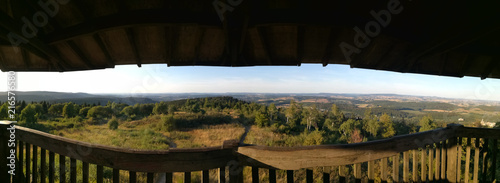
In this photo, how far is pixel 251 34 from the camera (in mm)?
2301

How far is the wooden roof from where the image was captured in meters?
1.92

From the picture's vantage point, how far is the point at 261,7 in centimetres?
198

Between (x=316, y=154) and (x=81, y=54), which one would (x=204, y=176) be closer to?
(x=316, y=154)

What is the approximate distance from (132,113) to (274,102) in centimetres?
4122

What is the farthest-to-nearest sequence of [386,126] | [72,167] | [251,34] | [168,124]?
[386,126]
[168,124]
[251,34]
[72,167]

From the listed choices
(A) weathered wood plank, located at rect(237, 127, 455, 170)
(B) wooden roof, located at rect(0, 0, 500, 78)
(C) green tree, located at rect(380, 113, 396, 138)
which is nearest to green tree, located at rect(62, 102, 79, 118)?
(B) wooden roof, located at rect(0, 0, 500, 78)

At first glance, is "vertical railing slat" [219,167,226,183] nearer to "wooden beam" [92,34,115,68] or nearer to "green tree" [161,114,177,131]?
"wooden beam" [92,34,115,68]

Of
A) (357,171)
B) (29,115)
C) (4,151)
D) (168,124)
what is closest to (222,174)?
(357,171)

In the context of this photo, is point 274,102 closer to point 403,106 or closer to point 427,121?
point 427,121

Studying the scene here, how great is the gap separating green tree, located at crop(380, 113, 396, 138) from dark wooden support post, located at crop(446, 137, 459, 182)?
1964 inches

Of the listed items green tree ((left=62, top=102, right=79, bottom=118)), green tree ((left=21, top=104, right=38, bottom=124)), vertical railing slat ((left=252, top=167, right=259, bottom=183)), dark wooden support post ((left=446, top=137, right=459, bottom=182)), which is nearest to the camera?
vertical railing slat ((left=252, top=167, right=259, bottom=183))

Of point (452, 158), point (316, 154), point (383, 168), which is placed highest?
point (316, 154)

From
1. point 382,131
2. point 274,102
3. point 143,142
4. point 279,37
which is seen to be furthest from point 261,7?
point 382,131

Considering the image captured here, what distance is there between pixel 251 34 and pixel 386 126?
5687 cm
